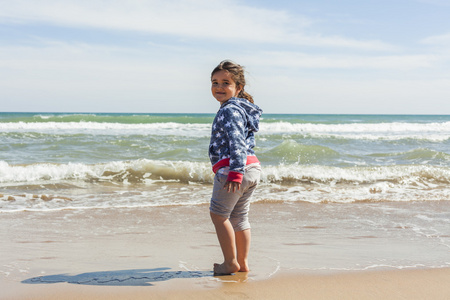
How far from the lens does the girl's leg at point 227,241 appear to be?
287 cm

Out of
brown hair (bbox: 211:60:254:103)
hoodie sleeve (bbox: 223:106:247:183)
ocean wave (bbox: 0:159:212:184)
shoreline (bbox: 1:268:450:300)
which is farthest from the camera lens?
ocean wave (bbox: 0:159:212:184)

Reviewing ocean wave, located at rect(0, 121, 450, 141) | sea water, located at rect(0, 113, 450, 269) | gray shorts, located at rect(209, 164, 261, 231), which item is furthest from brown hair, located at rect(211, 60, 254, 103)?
ocean wave, located at rect(0, 121, 450, 141)

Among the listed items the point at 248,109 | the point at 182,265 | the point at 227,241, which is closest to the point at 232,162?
the point at 248,109

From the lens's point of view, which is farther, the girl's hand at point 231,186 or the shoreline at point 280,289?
the girl's hand at point 231,186

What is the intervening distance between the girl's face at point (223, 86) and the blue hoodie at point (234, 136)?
0.08 metres

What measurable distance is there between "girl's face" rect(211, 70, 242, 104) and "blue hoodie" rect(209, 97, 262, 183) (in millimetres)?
78

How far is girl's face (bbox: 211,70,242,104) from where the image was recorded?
295 centimetres

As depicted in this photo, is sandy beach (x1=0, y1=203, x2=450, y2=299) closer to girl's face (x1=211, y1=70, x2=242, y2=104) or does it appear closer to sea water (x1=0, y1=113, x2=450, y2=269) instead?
sea water (x1=0, y1=113, x2=450, y2=269)

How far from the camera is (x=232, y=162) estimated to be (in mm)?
2682

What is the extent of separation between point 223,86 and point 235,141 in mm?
466

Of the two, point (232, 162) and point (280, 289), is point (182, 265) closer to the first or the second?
point (280, 289)

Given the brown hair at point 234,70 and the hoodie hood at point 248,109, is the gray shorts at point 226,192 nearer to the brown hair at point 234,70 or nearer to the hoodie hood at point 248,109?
the hoodie hood at point 248,109

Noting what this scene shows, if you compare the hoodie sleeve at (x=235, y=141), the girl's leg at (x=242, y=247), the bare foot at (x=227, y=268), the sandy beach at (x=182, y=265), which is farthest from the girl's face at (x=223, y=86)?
the sandy beach at (x=182, y=265)

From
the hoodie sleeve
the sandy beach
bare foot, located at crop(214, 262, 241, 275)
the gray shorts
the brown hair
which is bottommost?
the sandy beach
